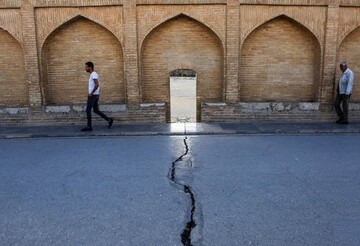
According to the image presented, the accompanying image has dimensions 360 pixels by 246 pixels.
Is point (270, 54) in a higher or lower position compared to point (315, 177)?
higher

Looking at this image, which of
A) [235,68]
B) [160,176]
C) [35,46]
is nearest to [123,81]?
[35,46]

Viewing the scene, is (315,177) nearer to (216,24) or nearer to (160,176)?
(160,176)

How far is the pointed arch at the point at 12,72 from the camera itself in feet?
32.6

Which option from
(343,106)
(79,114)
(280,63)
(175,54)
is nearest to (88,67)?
(79,114)

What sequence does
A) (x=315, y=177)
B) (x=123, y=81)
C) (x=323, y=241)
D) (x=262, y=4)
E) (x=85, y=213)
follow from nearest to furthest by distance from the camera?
(x=323, y=241) → (x=85, y=213) → (x=315, y=177) → (x=262, y=4) → (x=123, y=81)

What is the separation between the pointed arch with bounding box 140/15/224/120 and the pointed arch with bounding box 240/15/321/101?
779mm

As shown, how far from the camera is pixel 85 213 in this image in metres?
3.97

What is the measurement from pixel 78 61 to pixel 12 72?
6.42ft

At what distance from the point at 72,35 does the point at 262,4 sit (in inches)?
212

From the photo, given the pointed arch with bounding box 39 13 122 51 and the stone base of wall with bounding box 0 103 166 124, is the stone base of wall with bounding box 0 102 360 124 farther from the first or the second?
the pointed arch with bounding box 39 13 122 51

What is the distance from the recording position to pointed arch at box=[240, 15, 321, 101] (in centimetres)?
991

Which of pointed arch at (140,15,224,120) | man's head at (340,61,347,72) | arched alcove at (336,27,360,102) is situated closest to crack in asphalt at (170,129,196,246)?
Result: pointed arch at (140,15,224,120)

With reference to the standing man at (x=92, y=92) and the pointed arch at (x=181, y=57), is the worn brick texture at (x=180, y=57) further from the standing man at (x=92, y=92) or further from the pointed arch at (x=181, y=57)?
the standing man at (x=92, y=92)

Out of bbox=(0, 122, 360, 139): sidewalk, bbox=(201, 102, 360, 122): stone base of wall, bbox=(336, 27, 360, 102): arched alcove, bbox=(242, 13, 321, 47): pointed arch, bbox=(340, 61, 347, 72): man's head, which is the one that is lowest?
bbox=(0, 122, 360, 139): sidewalk
